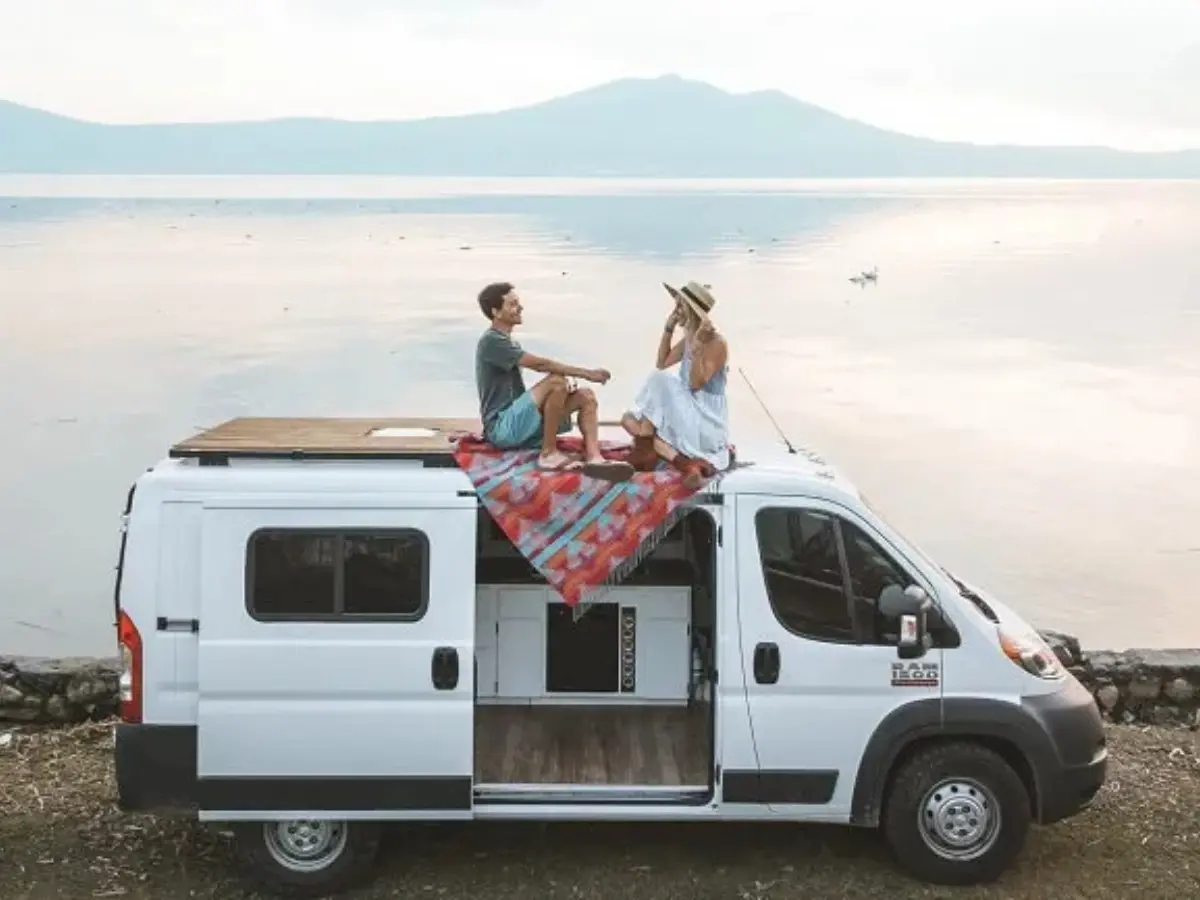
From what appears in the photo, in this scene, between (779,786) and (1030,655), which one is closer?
(779,786)

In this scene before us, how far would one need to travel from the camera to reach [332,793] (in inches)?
277

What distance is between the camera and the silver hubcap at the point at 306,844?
722 centimetres

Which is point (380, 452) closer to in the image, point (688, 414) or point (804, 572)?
point (688, 414)

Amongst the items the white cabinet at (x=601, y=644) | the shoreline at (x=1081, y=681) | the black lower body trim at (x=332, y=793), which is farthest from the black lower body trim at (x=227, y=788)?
the shoreline at (x=1081, y=681)

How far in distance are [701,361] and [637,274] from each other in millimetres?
58516

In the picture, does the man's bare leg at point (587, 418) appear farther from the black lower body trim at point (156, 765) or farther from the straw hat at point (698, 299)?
the black lower body trim at point (156, 765)

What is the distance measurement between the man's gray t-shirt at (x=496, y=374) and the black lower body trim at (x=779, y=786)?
203 centimetres

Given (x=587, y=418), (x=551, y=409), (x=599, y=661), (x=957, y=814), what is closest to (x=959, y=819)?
(x=957, y=814)

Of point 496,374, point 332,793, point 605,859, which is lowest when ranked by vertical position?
point 605,859

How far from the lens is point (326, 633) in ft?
22.7

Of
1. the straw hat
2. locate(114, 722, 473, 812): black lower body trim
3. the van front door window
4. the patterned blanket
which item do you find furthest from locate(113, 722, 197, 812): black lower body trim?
the straw hat

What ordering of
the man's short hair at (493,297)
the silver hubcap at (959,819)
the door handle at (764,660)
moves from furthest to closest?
the man's short hair at (493,297)
the silver hubcap at (959,819)
the door handle at (764,660)

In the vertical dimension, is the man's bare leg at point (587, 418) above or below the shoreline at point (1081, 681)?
above

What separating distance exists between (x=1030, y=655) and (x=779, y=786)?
1.34m
